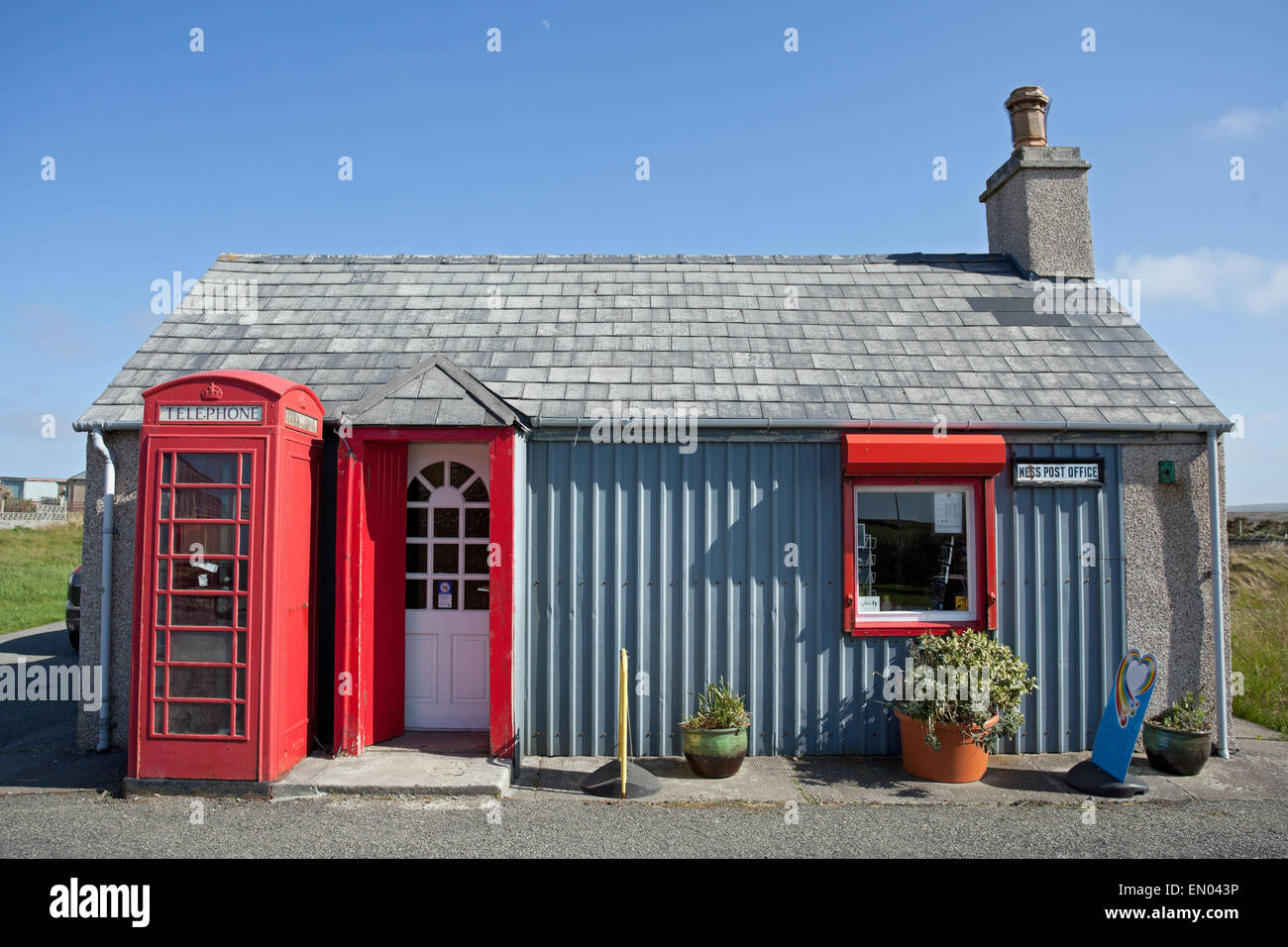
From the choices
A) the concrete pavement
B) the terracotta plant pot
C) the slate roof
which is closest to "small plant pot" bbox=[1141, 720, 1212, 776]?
the terracotta plant pot

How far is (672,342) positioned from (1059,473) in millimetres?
3837

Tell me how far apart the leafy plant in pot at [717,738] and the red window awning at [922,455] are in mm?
2259

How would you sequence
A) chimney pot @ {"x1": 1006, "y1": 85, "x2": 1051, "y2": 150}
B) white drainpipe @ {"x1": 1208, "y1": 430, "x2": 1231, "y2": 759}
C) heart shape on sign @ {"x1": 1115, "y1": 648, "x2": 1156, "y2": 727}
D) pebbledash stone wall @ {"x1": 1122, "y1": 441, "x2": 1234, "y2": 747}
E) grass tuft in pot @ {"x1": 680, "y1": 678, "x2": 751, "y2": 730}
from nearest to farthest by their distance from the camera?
1. heart shape on sign @ {"x1": 1115, "y1": 648, "x2": 1156, "y2": 727}
2. grass tuft in pot @ {"x1": 680, "y1": 678, "x2": 751, "y2": 730}
3. white drainpipe @ {"x1": 1208, "y1": 430, "x2": 1231, "y2": 759}
4. pebbledash stone wall @ {"x1": 1122, "y1": 441, "x2": 1234, "y2": 747}
5. chimney pot @ {"x1": 1006, "y1": 85, "x2": 1051, "y2": 150}

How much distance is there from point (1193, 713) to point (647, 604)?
463 cm

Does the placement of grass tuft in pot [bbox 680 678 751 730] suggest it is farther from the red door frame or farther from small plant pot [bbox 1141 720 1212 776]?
small plant pot [bbox 1141 720 1212 776]

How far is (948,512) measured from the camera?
727cm

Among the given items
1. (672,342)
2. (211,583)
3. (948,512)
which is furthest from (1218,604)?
(211,583)

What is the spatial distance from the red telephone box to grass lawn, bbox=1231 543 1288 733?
9.44m

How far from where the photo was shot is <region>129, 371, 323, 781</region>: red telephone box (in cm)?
596

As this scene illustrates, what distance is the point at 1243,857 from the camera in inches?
200

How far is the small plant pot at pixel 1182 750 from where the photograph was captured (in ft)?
21.5

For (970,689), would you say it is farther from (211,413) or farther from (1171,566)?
(211,413)

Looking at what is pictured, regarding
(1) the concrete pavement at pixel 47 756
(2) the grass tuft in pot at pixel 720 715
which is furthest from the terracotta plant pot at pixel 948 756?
(1) the concrete pavement at pixel 47 756

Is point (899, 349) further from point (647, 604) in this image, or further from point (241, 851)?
point (241, 851)
